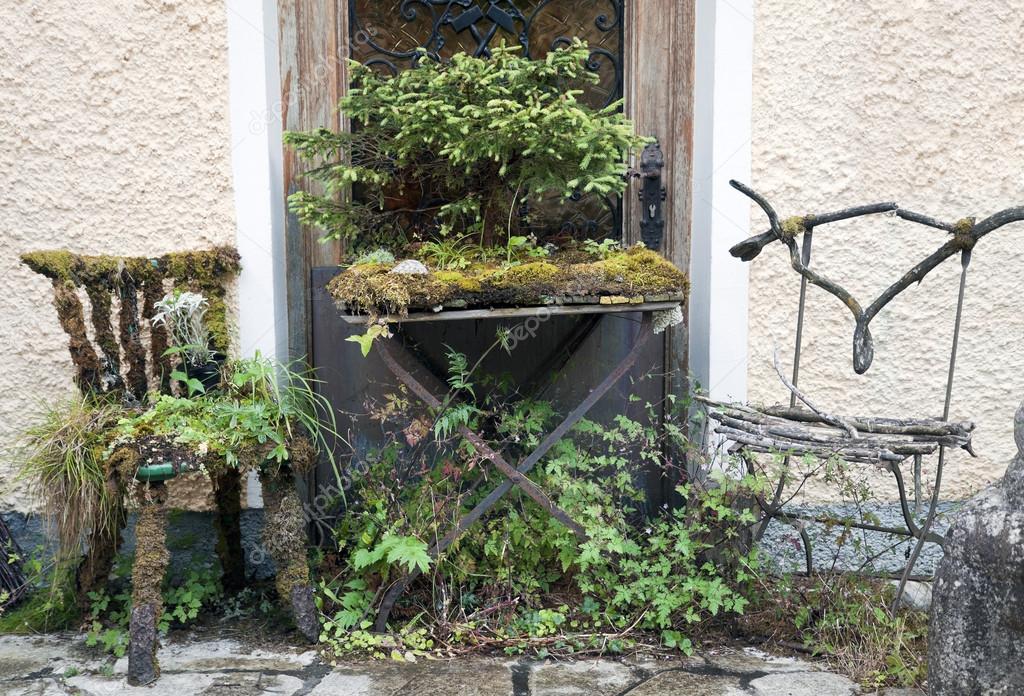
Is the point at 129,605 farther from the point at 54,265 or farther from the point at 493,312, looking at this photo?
the point at 493,312

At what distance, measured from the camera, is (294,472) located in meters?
2.67

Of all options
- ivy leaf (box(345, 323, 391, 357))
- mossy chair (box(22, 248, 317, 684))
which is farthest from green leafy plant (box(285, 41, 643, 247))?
ivy leaf (box(345, 323, 391, 357))

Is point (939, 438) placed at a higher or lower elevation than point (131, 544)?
higher

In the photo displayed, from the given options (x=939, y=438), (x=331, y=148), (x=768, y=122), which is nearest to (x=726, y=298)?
(x=768, y=122)

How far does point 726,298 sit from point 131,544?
8.03ft

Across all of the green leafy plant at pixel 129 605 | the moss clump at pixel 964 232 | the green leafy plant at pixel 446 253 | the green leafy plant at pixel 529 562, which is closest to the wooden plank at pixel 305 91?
the green leafy plant at pixel 446 253

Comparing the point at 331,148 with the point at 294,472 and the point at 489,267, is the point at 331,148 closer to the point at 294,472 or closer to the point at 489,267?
the point at 489,267

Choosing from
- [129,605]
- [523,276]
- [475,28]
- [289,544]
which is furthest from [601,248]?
[129,605]

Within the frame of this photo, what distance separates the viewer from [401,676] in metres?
2.50

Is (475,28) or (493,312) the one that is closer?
(493,312)

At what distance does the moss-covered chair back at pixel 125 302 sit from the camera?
2.62 m

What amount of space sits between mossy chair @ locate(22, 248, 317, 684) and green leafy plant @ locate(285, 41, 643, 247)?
521 mm

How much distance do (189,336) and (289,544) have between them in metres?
0.81

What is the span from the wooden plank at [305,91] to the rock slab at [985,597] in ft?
7.66
